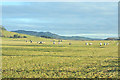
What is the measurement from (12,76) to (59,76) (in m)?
2.78

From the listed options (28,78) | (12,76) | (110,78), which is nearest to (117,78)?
(110,78)

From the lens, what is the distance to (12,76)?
1054cm

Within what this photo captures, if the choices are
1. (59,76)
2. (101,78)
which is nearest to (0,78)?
(59,76)

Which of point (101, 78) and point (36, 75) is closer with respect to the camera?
point (101, 78)

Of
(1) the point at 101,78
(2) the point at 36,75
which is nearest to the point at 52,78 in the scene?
(2) the point at 36,75

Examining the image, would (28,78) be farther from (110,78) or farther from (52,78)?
(110,78)

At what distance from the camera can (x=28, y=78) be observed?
33.0 feet

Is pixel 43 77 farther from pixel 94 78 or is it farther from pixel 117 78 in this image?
pixel 117 78

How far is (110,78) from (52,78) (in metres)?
3.32

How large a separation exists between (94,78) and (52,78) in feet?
7.78

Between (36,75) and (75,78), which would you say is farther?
(36,75)

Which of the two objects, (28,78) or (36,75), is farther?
(36,75)

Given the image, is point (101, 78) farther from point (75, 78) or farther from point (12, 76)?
point (12, 76)

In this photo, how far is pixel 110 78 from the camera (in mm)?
10188
